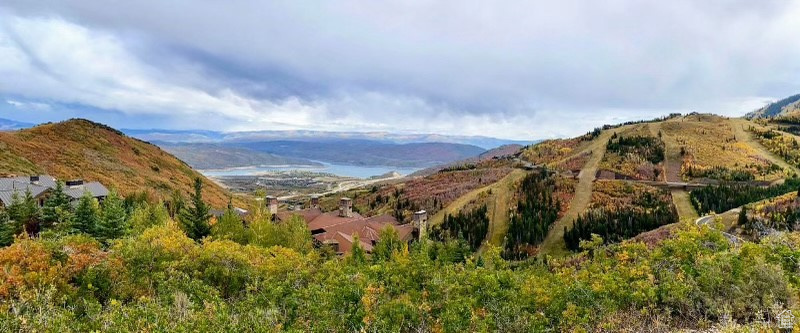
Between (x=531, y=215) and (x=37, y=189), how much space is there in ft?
213

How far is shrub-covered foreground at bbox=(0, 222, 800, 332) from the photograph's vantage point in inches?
484

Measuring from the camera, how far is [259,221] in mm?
36188

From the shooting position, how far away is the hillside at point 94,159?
80188 mm

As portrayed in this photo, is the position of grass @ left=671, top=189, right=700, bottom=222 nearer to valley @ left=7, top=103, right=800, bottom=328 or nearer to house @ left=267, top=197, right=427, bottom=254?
valley @ left=7, top=103, right=800, bottom=328

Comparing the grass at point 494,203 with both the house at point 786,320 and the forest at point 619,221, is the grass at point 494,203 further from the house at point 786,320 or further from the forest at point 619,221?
the house at point 786,320

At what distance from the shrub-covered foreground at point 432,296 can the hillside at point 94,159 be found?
62.2 meters

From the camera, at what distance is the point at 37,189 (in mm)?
55156

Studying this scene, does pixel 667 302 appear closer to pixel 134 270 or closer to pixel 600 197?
pixel 134 270

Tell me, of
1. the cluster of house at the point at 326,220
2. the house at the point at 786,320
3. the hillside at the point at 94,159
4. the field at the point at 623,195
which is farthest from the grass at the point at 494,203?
the house at the point at 786,320

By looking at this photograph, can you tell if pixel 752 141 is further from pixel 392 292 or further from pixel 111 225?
pixel 111 225

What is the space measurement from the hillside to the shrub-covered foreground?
62.2 m

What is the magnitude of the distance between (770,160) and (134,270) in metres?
104

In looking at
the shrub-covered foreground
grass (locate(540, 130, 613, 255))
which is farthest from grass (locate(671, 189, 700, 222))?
the shrub-covered foreground

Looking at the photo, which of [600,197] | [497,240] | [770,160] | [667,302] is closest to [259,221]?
[667,302]
